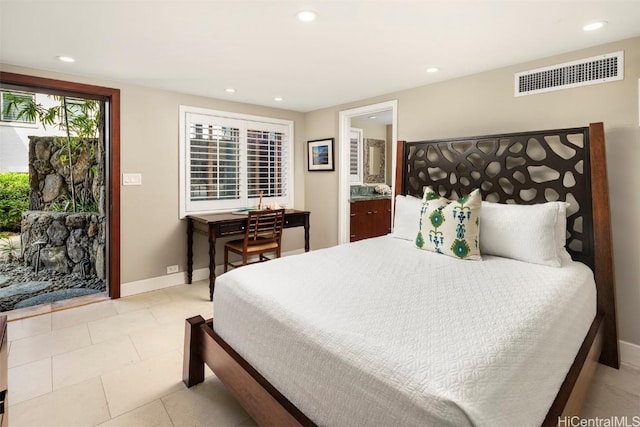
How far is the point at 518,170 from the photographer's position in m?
2.69

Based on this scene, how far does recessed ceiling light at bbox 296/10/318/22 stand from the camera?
6.37 feet

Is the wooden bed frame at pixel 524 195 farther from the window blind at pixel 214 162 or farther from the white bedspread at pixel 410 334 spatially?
the window blind at pixel 214 162

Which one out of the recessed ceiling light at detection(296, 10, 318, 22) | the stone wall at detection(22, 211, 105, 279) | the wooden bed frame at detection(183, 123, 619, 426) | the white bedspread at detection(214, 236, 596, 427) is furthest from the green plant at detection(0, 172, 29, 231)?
the recessed ceiling light at detection(296, 10, 318, 22)

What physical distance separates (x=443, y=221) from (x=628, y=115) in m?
1.36

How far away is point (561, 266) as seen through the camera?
2.15 m

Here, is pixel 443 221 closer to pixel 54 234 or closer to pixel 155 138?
Answer: pixel 155 138

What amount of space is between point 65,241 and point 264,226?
2746 mm

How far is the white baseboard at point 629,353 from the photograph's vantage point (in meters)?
2.34

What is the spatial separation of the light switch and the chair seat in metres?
1.13

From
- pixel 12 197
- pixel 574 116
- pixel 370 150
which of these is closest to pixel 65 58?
pixel 574 116

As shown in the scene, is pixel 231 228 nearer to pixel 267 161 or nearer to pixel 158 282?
pixel 158 282

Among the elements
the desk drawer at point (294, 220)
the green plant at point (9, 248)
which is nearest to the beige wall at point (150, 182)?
the desk drawer at point (294, 220)

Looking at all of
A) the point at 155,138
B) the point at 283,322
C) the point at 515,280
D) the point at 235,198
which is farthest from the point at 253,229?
the point at 515,280

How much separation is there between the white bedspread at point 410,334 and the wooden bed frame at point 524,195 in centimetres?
7
